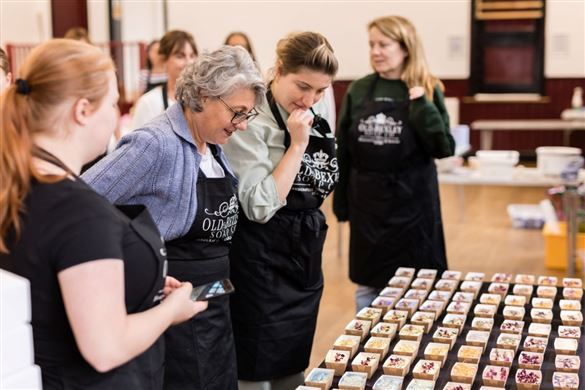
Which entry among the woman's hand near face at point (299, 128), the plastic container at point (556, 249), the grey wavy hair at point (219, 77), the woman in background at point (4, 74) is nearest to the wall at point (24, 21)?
the plastic container at point (556, 249)

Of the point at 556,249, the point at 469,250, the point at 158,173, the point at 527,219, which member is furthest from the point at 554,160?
the point at 158,173

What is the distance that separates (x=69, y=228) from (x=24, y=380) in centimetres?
26

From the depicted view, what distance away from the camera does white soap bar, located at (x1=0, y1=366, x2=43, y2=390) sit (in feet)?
4.23

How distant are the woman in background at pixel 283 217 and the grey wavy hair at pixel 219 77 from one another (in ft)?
1.20

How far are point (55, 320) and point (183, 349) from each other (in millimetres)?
763

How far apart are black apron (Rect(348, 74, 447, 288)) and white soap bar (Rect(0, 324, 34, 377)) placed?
244 centimetres

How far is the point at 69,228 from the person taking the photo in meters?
1.39

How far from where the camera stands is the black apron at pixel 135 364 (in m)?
1.52

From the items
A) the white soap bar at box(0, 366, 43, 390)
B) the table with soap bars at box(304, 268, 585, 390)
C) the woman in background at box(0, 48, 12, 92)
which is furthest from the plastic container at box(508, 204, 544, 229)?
the white soap bar at box(0, 366, 43, 390)

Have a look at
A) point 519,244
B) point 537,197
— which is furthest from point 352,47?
point 519,244

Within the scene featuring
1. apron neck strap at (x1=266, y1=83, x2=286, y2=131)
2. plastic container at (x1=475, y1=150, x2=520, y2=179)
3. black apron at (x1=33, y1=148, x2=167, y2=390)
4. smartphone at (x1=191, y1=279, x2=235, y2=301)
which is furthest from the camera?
plastic container at (x1=475, y1=150, x2=520, y2=179)

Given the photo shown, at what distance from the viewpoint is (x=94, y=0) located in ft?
39.9

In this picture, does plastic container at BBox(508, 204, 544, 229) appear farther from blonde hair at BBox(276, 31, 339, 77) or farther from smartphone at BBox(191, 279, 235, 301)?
smartphone at BBox(191, 279, 235, 301)

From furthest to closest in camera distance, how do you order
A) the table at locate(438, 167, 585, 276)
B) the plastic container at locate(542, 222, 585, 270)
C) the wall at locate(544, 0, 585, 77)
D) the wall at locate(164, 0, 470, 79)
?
the wall at locate(164, 0, 470, 79) < the wall at locate(544, 0, 585, 77) < the plastic container at locate(542, 222, 585, 270) < the table at locate(438, 167, 585, 276)
